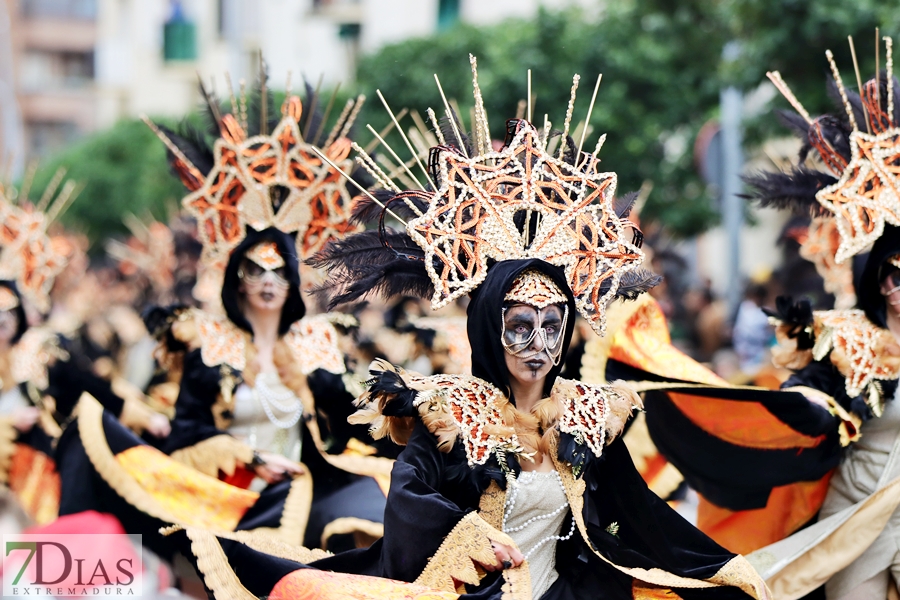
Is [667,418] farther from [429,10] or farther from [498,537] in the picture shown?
[429,10]

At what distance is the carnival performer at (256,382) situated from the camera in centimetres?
688

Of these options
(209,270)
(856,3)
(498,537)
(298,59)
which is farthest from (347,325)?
(298,59)

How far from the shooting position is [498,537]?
4.59 m

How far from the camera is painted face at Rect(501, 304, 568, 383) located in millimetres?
4887

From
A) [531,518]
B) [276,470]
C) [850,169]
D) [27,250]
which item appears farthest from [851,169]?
[27,250]

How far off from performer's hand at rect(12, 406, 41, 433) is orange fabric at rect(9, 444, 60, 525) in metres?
0.13

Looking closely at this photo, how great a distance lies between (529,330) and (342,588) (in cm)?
108

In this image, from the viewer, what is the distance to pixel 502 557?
15.0 ft

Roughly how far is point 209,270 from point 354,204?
2731 mm

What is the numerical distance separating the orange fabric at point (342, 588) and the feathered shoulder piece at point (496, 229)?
992 millimetres

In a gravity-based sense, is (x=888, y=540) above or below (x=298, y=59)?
below

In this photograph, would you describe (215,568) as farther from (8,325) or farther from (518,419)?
(8,325)

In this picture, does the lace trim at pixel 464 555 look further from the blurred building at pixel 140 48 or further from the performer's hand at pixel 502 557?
the blurred building at pixel 140 48

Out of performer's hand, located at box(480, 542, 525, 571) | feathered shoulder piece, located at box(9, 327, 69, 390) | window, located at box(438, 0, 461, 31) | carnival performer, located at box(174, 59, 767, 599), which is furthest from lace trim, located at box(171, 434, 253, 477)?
window, located at box(438, 0, 461, 31)
